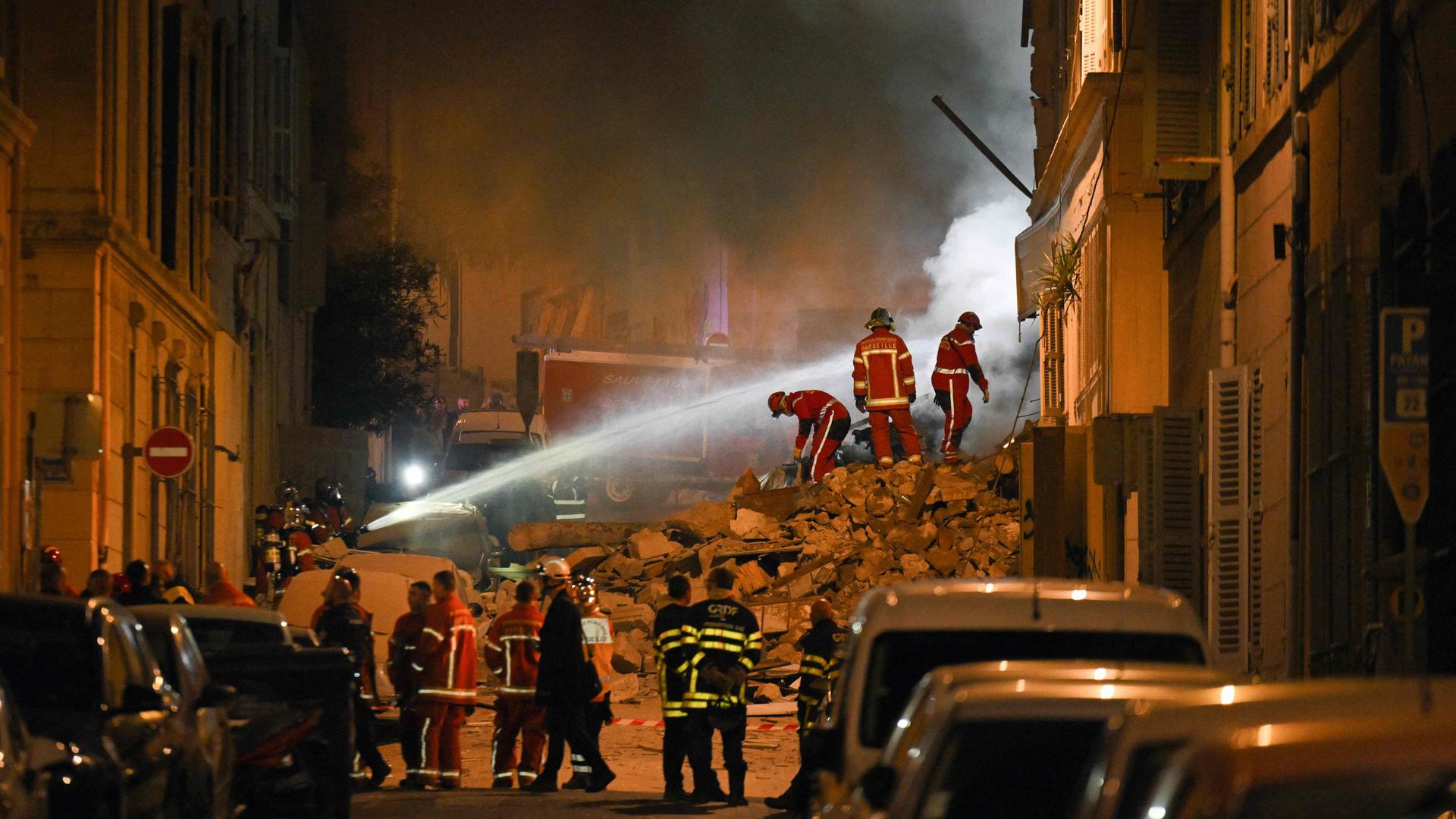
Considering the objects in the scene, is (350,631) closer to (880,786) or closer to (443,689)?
(443,689)

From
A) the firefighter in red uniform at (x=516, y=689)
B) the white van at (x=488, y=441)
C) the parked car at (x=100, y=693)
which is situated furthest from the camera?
the white van at (x=488, y=441)

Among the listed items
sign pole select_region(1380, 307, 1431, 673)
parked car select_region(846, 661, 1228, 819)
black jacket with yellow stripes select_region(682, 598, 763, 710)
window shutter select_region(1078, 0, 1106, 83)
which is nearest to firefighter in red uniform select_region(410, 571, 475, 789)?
black jacket with yellow stripes select_region(682, 598, 763, 710)

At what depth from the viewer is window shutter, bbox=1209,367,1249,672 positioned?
14.6 m

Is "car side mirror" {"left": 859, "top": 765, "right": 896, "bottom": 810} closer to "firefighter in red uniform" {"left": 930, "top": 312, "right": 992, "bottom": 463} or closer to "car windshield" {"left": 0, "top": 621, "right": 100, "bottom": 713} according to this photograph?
"car windshield" {"left": 0, "top": 621, "right": 100, "bottom": 713}

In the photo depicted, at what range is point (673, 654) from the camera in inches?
538

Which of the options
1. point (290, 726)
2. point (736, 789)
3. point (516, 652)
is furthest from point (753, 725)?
point (290, 726)

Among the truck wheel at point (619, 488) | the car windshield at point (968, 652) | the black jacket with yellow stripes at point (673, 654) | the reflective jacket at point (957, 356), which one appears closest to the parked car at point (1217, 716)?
the car windshield at point (968, 652)

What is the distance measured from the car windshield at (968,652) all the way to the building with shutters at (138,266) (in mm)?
12556

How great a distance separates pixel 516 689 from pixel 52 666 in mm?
6837

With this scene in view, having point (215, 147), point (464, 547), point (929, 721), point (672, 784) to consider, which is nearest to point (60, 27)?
point (215, 147)

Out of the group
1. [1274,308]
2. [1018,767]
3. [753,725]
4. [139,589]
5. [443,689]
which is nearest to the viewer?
[1018,767]

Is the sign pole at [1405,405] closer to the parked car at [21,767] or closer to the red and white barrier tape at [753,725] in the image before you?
the parked car at [21,767]

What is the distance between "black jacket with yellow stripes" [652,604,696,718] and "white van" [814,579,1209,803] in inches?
203

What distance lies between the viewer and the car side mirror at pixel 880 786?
6328mm
